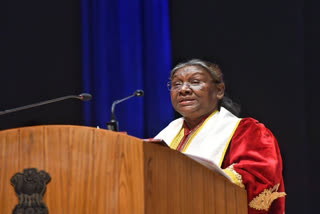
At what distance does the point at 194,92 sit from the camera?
2.37 meters

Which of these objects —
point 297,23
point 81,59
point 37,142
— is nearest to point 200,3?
point 297,23

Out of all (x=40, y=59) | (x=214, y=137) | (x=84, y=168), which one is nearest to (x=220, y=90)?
(x=214, y=137)

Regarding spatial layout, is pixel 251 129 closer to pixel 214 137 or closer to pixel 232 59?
pixel 214 137

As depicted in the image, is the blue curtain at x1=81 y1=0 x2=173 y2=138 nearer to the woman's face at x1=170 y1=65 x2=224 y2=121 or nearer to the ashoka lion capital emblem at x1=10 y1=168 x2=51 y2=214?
the woman's face at x1=170 y1=65 x2=224 y2=121

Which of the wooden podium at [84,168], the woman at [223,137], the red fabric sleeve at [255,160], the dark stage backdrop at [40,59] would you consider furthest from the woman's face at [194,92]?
the dark stage backdrop at [40,59]

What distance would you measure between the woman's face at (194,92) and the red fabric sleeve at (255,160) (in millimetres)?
238

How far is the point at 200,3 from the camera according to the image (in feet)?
12.6

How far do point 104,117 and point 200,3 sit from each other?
1.21 meters

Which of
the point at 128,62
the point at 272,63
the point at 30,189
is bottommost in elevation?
the point at 30,189

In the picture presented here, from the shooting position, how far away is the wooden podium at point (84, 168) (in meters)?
1.24

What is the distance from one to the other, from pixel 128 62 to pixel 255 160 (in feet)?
6.99

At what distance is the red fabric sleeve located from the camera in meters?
1.81

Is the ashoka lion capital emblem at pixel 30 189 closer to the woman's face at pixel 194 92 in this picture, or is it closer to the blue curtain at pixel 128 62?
the woman's face at pixel 194 92

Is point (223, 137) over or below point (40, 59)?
below
